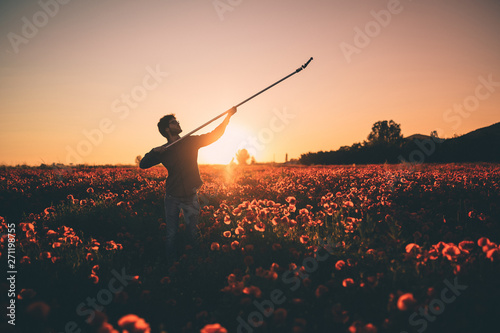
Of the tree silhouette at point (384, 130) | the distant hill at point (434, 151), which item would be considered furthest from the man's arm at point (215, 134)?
the tree silhouette at point (384, 130)

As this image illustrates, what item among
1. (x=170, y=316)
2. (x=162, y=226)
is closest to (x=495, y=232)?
(x=170, y=316)

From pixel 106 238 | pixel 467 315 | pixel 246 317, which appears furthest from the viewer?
pixel 106 238

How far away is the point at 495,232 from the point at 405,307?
3.49 m

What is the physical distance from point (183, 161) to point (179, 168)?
134 mm

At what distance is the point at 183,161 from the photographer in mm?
4094

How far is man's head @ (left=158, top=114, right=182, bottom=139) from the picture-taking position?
418 centimetres

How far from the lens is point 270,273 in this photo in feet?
8.54

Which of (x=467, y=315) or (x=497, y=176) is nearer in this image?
(x=467, y=315)

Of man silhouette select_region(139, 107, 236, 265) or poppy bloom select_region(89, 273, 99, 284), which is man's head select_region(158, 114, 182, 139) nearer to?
man silhouette select_region(139, 107, 236, 265)

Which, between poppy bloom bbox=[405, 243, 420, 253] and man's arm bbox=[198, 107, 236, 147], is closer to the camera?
poppy bloom bbox=[405, 243, 420, 253]

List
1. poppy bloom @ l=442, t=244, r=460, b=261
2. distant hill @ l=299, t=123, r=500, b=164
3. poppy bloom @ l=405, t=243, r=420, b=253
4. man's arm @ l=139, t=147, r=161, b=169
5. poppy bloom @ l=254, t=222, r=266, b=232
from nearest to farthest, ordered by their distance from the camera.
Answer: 1. poppy bloom @ l=442, t=244, r=460, b=261
2. poppy bloom @ l=405, t=243, r=420, b=253
3. poppy bloom @ l=254, t=222, r=266, b=232
4. man's arm @ l=139, t=147, r=161, b=169
5. distant hill @ l=299, t=123, r=500, b=164

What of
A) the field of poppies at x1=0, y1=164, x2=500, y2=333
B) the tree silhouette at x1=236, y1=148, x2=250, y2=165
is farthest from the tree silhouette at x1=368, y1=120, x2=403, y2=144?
the field of poppies at x1=0, y1=164, x2=500, y2=333

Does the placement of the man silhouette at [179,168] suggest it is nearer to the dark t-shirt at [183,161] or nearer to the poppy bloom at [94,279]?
the dark t-shirt at [183,161]

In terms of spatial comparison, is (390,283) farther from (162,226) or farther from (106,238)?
(106,238)
